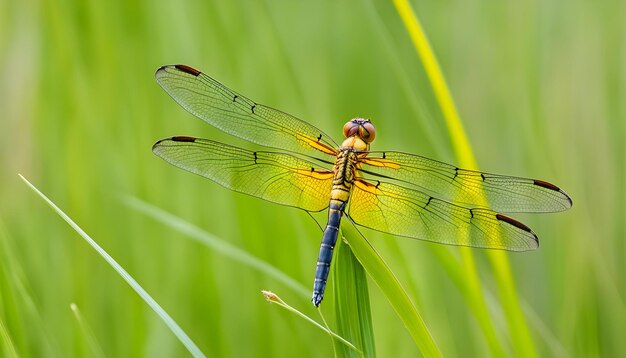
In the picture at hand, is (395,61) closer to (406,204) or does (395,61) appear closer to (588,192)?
(406,204)

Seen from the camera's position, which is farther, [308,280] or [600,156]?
[600,156]

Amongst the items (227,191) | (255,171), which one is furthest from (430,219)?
(227,191)

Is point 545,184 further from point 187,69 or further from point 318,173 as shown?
point 187,69

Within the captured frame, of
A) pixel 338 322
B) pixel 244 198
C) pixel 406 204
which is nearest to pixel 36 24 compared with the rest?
pixel 244 198

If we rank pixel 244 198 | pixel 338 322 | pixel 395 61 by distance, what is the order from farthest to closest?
pixel 244 198, pixel 395 61, pixel 338 322

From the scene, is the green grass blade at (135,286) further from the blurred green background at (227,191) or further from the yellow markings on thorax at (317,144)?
the yellow markings on thorax at (317,144)

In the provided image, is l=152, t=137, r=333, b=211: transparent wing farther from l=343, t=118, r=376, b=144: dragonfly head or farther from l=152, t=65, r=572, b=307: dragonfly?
l=343, t=118, r=376, b=144: dragonfly head

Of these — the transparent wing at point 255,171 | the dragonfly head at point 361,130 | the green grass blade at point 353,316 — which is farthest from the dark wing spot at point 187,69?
the green grass blade at point 353,316
